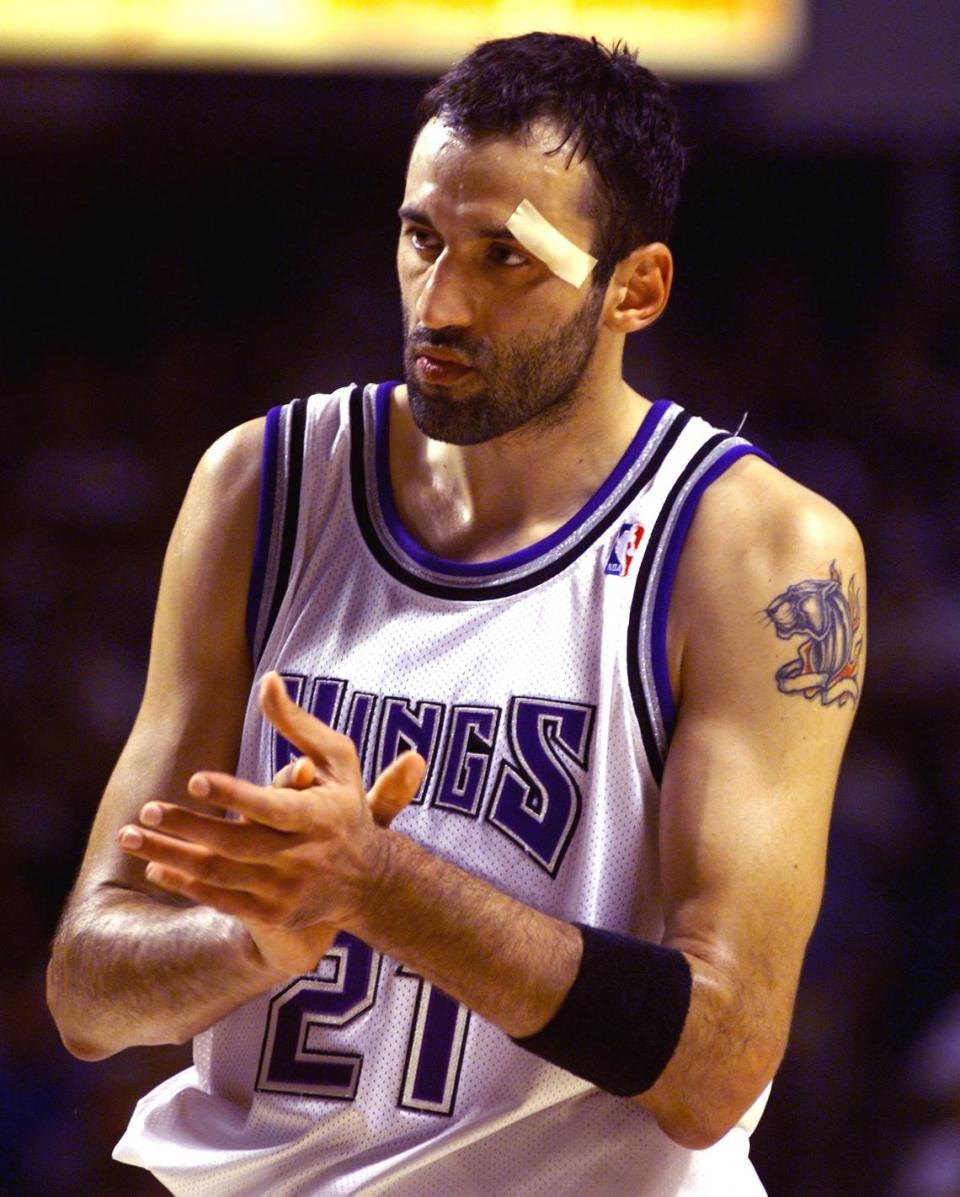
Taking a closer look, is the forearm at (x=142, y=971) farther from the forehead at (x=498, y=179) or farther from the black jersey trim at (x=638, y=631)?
the forehead at (x=498, y=179)

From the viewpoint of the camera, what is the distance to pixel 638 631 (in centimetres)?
277

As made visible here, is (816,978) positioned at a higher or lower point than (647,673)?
lower

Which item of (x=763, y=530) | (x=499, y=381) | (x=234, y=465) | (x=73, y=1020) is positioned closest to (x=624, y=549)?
(x=763, y=530)

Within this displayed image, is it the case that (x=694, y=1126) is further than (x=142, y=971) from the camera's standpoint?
No

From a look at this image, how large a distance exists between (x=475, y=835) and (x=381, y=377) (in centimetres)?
493

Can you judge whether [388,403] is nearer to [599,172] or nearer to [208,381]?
[599,172]

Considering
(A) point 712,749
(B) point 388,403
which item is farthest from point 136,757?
(A) point 712,749

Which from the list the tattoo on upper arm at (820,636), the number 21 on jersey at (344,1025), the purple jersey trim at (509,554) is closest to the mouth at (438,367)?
the purple jersey trim at (509,554)

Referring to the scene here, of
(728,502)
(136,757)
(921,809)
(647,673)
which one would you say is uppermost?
(728,502)

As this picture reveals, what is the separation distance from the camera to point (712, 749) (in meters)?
2.66

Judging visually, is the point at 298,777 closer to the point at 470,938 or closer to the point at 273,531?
the point at 470,938

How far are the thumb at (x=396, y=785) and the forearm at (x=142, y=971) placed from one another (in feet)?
0.99

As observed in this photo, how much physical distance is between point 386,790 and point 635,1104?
652mm

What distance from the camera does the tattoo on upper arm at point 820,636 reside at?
2740 mm
